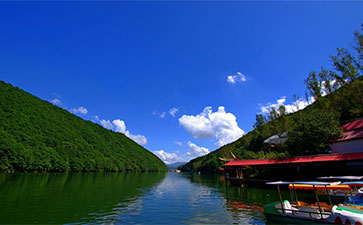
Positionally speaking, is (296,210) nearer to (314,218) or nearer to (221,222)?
(314,218)

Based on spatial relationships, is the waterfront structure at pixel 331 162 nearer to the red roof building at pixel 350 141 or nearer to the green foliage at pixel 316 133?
the red roof building at pixel 350 141

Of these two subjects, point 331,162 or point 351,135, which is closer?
point 331,162

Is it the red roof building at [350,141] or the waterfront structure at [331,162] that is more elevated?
the red roof building at [350,141]

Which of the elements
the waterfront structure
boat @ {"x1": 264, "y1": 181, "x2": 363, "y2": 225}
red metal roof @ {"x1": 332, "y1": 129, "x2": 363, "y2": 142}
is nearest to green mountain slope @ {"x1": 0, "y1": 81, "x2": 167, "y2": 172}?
the waterfront structure

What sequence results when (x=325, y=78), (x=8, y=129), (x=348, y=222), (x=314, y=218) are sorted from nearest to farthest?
(x=348, y=222), (x=314, y=218), (x=325, y=78), (x=8, y=129)

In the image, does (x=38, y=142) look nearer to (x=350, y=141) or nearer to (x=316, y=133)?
(x=316, y=133)

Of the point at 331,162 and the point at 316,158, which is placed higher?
the point at 316,158

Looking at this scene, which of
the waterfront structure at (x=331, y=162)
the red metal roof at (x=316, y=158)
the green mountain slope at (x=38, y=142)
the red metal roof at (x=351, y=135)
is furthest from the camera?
the green mountain slope at (x=38, y=142)

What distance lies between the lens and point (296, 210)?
12633mm

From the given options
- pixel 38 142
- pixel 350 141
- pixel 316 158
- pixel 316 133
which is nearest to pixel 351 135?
pixel 350 141

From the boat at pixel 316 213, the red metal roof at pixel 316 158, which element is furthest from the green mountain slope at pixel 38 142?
the boat at pixel 316 213

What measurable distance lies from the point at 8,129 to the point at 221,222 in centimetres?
9291

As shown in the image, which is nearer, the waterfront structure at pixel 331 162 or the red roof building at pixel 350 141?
the waterfront structure at pixel 331 162

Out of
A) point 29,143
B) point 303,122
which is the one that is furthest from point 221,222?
point 29,143
